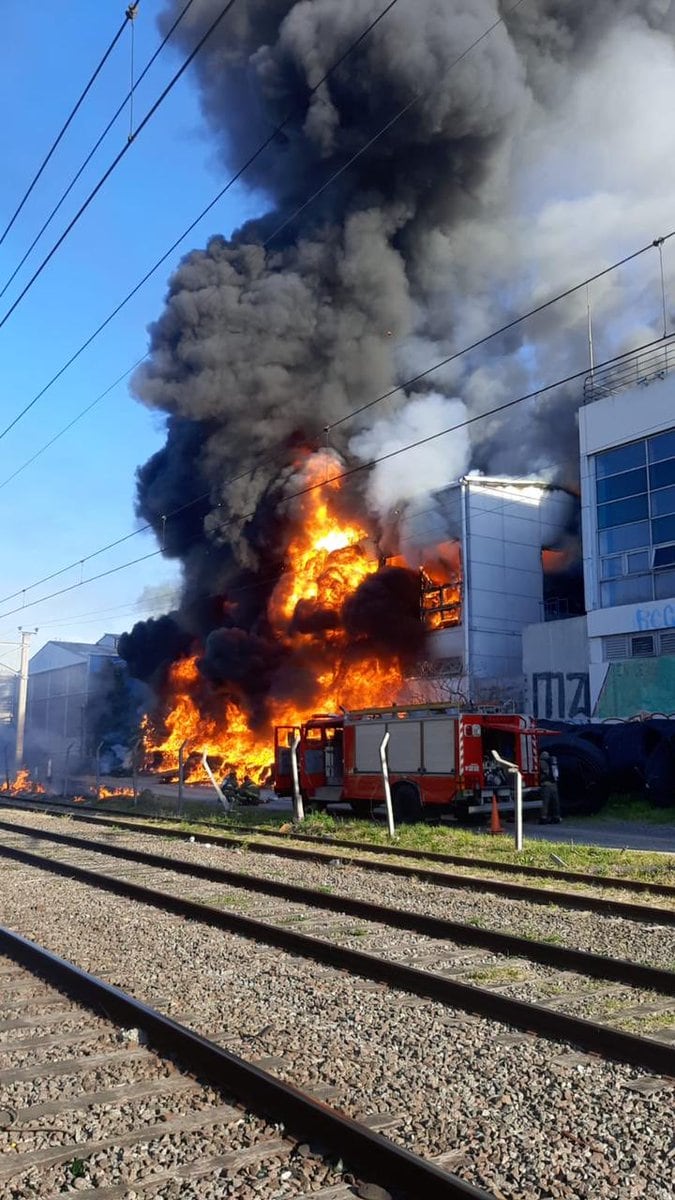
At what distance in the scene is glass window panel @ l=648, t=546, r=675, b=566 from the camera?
2555cm

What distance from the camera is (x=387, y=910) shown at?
906 centimetres

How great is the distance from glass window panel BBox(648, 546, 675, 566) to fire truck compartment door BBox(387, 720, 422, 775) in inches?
434

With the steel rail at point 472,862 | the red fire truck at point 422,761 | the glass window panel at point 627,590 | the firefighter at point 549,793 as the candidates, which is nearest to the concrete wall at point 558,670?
the glass window panel at point 627,590

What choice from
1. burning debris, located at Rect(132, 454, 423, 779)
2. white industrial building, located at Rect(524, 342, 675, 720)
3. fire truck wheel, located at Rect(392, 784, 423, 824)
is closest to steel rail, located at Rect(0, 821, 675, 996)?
fire truck wheel, located at Rect(392, 784, 423, 824)

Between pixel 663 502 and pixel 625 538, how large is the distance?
159 cm

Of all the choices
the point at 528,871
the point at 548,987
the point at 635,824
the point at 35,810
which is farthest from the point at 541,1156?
the point at 35,810

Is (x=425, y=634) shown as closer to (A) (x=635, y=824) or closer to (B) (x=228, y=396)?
(B) (x=228, y=396)

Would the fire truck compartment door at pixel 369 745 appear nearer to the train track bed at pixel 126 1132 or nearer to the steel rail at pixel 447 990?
the steel rail at pixel 447 990

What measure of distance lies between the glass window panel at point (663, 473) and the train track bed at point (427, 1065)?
20.4 m

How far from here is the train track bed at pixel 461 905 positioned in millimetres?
7977

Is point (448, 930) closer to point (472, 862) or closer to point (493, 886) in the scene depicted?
point (493, 886)

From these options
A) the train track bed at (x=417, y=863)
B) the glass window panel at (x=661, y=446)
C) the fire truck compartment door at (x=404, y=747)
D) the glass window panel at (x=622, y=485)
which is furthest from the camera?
the glass window panel at (x=622, y=485)

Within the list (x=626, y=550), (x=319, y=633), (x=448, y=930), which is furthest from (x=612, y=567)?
(x=448, y=930)

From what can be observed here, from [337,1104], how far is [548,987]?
8.86 feet
